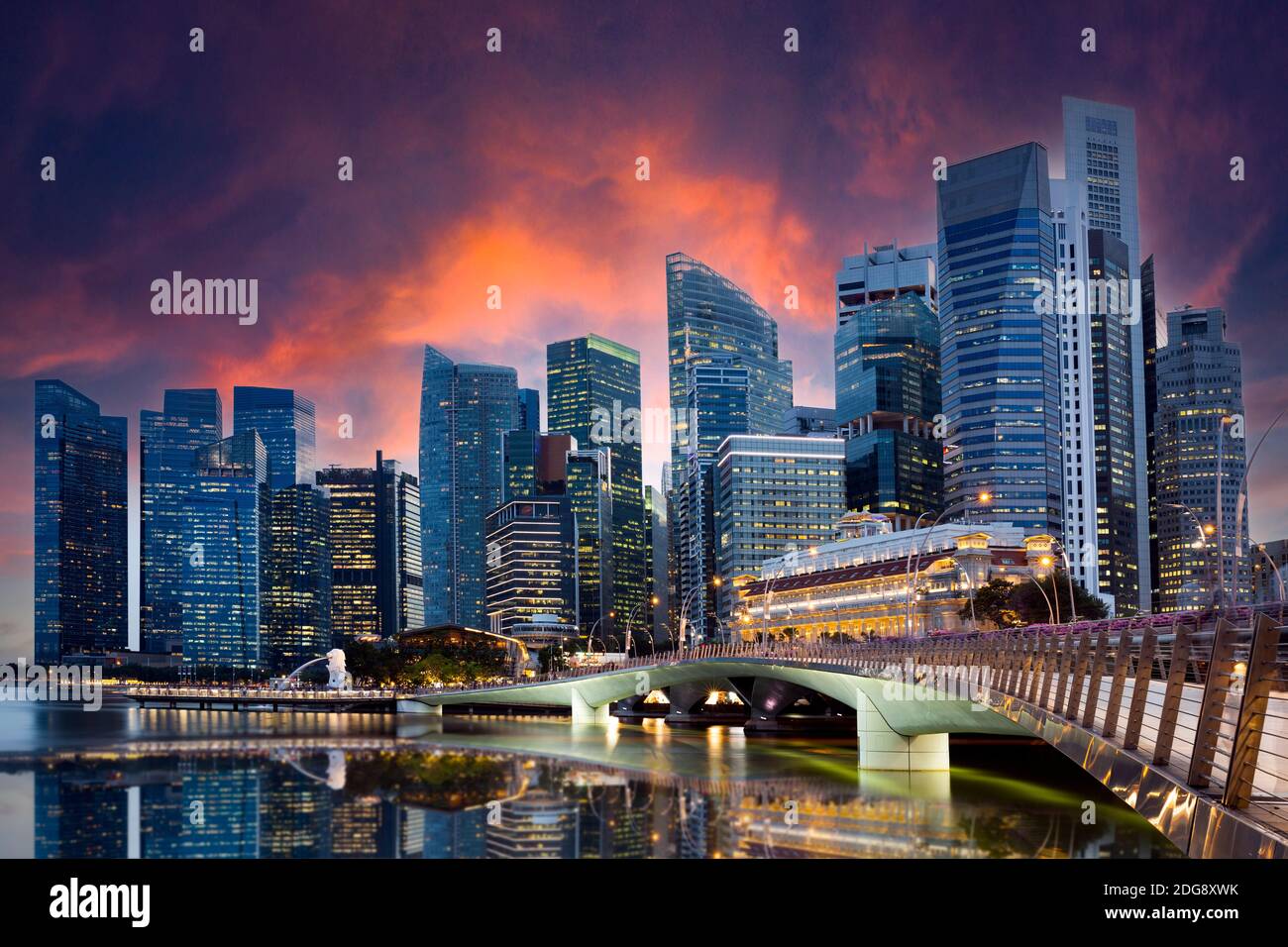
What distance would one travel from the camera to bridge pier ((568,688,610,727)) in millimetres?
127625

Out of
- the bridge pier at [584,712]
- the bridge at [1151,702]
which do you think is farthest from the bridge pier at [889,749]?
the bridge pier at [584,712]

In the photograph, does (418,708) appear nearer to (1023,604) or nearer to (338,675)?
(338,675)

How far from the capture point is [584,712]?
129 meters

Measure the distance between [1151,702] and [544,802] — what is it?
4212cm

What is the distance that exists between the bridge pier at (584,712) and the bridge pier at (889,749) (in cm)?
6166

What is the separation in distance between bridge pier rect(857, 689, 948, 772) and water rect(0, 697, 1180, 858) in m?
1.06

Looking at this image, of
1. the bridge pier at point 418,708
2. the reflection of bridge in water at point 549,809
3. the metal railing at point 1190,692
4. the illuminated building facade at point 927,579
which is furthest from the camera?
the illuminated building facade at point 927,579

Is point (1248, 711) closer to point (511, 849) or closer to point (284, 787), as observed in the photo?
point (511, 849)

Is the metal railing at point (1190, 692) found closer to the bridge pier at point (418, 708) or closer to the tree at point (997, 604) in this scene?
the tree at point (997, 604)

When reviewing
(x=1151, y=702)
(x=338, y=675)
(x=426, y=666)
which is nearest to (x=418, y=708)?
(x=426, y=666)

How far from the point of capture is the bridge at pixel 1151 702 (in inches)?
544

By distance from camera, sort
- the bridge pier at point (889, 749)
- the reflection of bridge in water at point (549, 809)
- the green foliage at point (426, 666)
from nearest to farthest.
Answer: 1. the reflection of bridge in water at point (549, 809)
2. the bridge pier at point (889, 749)
3. the green foliage at point (426, 666)
